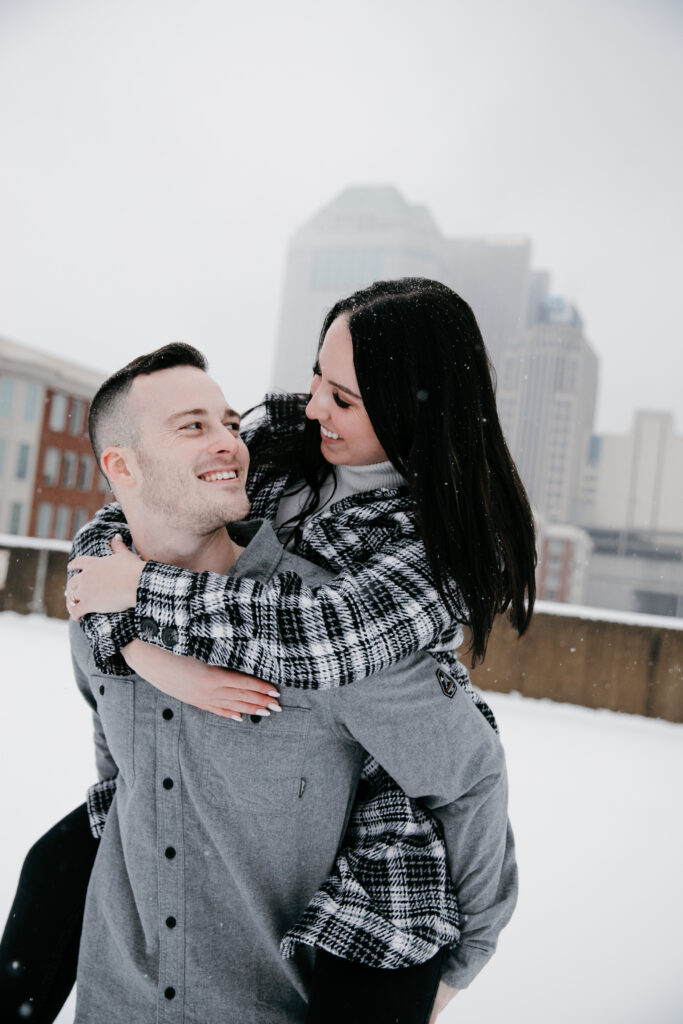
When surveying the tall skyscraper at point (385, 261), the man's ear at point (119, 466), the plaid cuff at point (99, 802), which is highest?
the tall skyscraper at point (385, 261)

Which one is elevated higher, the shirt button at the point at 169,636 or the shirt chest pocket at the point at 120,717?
the shirt button at the point at 169,636

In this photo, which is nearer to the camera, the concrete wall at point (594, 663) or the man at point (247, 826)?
the man at point (247, 826)

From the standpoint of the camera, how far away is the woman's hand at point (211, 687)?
104cm

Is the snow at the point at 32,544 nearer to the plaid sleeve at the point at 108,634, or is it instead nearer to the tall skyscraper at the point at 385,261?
the plaid sleeve at the point at 108,634

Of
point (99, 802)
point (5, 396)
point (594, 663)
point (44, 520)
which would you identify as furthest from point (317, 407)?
point (44, 520)

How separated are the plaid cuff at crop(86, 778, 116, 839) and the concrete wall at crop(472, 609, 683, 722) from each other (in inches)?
166

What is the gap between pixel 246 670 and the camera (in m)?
1.02

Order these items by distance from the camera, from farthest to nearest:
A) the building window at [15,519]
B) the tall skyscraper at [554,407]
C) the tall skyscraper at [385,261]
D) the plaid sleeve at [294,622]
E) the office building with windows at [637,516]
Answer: the office building with windows at [637,516] < the tall skyscraper at [554,407] < the tall skyscraper at [385,261] < the building window at [15,519] < the plaid sleeve at [294,622]

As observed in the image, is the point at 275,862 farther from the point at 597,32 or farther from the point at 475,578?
the point at 597,32

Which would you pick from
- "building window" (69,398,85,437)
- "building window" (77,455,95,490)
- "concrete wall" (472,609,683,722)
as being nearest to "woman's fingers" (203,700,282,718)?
"concrete wall" (472,609,683,722)

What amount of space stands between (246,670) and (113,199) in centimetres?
10699

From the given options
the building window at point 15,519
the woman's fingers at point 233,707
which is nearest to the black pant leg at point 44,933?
the woman's fingers at point 233,707

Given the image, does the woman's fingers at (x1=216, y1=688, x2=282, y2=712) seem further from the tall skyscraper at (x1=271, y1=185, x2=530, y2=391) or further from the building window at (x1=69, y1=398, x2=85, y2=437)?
the tall skyscraper at (x1=271, y1=185, x2=530, y2=391)

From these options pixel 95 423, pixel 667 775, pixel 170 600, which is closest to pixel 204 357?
pixel 95 423
